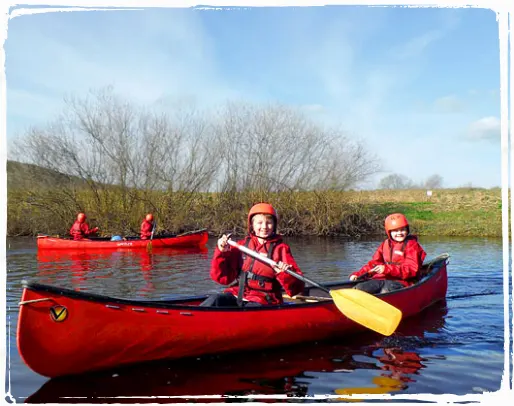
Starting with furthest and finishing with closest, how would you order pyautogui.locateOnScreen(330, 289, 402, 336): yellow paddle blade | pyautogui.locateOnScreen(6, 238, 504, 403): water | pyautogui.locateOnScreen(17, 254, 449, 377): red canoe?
pyautogui.locateOnScreen(330, 289, 402, 336): yellow paddle blade < pyautogui.locateOnScreen(6, 238, 504, 403): water < pyautogui.locateOnScreen(17, 254, 449, 377): red canoe

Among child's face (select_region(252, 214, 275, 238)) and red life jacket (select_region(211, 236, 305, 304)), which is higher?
child's face (select_region(252, 214, 275, 238))

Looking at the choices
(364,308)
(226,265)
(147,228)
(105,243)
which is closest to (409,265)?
(364,308)

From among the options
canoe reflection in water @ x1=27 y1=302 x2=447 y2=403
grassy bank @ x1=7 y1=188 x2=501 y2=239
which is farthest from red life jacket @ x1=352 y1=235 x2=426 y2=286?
grassy bank @ x1=7 y1=188 x2=501 y2=239

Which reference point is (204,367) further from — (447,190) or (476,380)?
(447,190)

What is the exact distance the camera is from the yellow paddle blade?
4.94 meters

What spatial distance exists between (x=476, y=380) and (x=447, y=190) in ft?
87.5

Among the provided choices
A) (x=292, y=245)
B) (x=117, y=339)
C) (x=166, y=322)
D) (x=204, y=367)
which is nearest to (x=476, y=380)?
(x=204, y=367)

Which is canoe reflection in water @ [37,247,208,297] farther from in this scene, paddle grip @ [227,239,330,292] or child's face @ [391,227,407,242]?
child's face @ [391,227,407,242]

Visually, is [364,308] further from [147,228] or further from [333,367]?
[147,228]

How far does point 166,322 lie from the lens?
4.56 metres

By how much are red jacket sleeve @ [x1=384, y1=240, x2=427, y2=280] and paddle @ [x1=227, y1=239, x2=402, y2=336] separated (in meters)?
2.00

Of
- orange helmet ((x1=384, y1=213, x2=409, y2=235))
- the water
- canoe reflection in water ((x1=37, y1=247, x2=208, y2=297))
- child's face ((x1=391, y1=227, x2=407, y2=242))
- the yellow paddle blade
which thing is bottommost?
the water

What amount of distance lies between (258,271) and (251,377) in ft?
4.19

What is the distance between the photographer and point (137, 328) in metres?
4.43
